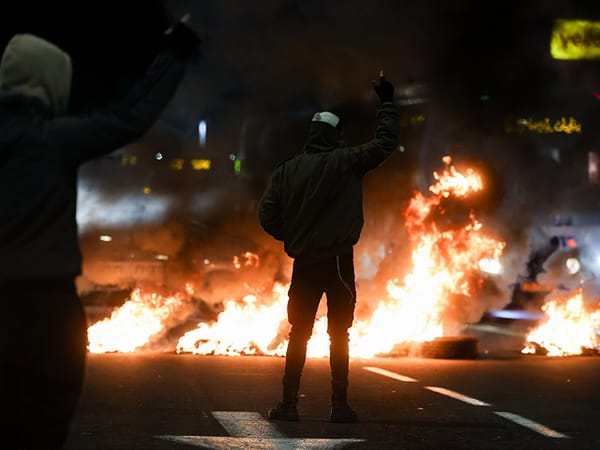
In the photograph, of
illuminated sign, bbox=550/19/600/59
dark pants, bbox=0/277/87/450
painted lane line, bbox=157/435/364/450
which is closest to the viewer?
dark pants, bbox=0/277/87/450

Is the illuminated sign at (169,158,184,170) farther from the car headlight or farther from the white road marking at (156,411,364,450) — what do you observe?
the white road marking at (156,411,364,450)

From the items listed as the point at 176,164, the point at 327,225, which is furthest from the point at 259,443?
the point at 176,164

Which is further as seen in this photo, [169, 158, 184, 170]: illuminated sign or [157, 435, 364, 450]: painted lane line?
[169, 158, 184, 170]: illuminated sign

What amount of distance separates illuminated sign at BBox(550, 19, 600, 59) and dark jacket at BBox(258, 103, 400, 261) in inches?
825

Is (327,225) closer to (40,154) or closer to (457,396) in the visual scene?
(457,396)

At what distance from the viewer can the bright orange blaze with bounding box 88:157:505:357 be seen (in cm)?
1250

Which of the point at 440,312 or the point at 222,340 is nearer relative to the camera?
the point at 222,340

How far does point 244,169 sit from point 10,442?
17.1 m

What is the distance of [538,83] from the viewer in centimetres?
2477

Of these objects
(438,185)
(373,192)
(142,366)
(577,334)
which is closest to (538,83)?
(373,192)

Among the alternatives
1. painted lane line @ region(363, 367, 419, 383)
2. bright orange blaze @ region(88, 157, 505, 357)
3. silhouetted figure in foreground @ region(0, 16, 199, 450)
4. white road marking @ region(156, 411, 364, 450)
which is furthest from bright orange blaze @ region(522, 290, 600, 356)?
silhouetted figure in foreground @ region(0, 16, 199, 450)

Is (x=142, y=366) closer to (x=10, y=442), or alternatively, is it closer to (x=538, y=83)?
(x=10, y=442)

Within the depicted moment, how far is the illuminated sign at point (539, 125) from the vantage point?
22234 mm

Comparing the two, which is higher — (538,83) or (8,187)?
(538,83)
